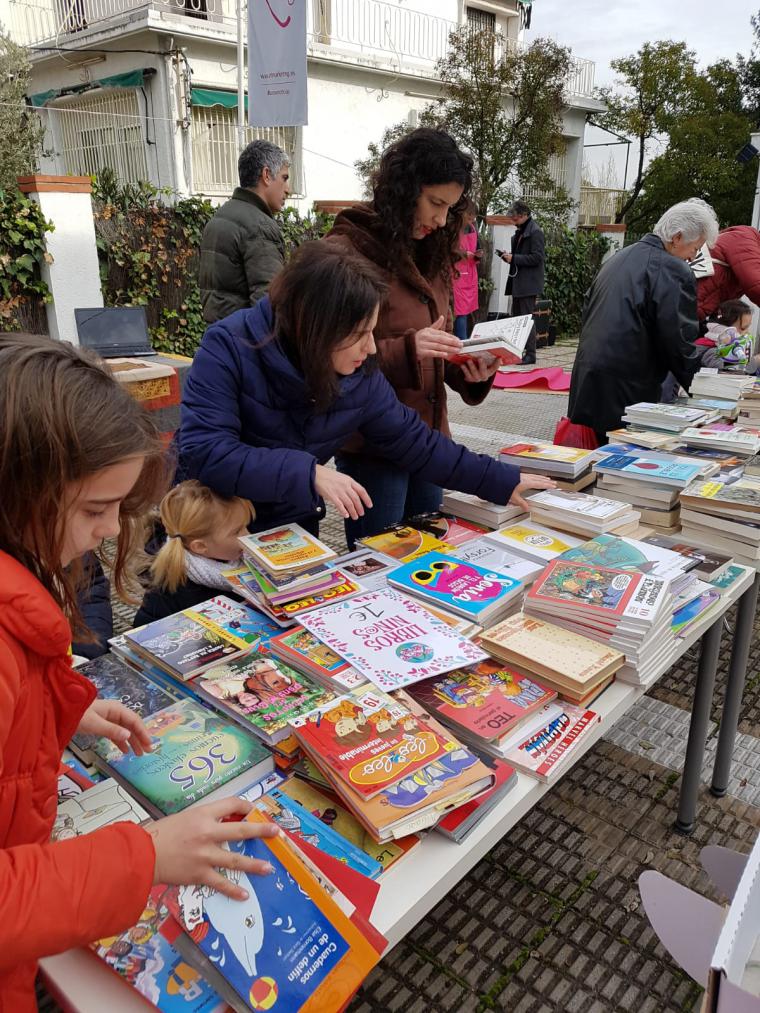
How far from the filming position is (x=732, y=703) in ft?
7.00

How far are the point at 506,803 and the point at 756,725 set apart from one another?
1.80m

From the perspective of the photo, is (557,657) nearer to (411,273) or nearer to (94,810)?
(94,810)

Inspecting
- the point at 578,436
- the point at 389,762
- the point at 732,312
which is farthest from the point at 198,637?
the point at 732,312

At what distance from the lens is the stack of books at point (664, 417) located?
270 centimetres

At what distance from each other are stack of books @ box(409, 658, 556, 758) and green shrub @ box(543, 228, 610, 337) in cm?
1027

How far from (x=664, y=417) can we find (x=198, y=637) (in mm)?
1976

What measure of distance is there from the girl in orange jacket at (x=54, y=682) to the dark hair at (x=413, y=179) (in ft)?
4.46

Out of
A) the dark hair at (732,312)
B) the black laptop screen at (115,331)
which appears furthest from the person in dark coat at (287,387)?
the dark hair at (732,312)

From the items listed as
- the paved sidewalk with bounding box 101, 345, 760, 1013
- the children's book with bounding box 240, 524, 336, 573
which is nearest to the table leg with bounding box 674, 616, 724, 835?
the paved sidewalk with bounding box 101, 345, 760, 1013

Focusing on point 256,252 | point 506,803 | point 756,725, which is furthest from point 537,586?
point 256,252

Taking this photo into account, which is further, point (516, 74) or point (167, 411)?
point (516, 74)

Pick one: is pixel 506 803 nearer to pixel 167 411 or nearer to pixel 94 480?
pixel 94 480

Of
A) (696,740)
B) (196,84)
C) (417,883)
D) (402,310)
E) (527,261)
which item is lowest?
(696,740)

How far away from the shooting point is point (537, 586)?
5.04 feet
